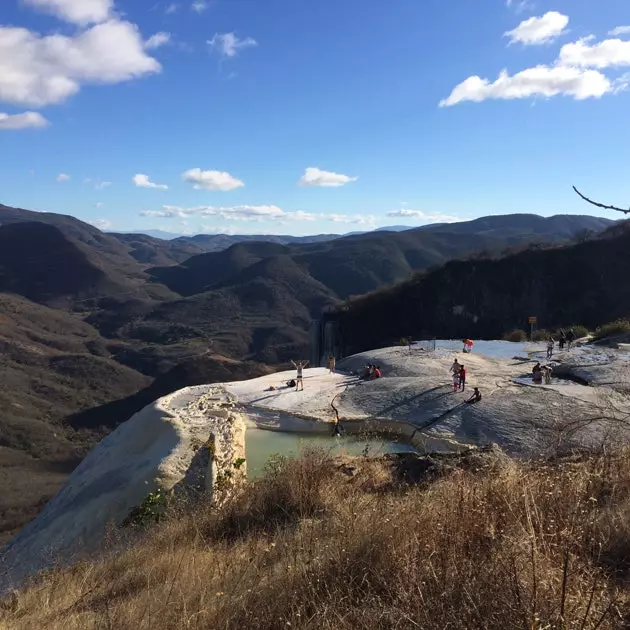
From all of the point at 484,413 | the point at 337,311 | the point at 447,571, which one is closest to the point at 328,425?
the point at 484,413

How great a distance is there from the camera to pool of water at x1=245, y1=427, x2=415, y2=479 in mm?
10859

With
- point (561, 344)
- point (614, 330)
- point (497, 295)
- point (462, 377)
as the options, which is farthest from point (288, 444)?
point (497, 295)

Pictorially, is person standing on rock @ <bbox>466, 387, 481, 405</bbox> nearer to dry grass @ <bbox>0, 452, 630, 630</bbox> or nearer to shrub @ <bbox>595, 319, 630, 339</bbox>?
dry grass @ <bbox>0, 452, 630, 630</bbox>

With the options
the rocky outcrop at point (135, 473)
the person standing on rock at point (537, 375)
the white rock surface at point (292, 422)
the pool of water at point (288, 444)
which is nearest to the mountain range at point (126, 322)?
the rocky outcrop at point (135, 473)

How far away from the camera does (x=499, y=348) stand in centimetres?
2239

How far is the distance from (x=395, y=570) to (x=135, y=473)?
8933 mm

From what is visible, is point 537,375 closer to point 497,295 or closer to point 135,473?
point 135,473

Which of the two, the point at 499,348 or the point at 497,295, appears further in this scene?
the point at 497,295

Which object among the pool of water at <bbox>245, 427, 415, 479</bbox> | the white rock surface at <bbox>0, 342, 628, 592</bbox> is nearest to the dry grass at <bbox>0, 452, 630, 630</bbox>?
the white rock surface at <bbox>0, 342, 628, 592</bbox>

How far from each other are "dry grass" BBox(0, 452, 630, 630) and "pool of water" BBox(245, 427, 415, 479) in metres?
5.74

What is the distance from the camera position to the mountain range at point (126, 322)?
184ft

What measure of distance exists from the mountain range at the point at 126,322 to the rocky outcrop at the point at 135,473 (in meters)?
20.4

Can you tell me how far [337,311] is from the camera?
→ 174 ft

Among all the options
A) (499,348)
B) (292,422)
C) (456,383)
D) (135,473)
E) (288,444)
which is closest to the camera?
(135,473)
